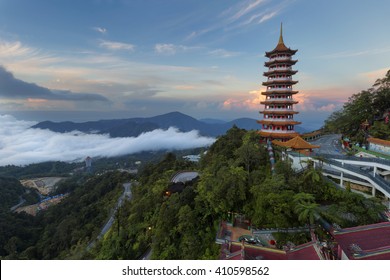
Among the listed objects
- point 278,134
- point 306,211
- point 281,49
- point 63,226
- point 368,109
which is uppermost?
point 281,49

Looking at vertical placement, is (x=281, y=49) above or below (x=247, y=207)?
above

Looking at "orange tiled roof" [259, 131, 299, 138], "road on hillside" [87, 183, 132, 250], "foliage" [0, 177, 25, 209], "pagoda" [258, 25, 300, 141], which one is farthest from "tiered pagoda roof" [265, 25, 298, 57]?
"foliage" [0, 177, 25, 209]

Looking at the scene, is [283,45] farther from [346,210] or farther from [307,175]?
[346,210]

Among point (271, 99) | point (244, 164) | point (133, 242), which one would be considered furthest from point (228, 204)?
point (271, 99)

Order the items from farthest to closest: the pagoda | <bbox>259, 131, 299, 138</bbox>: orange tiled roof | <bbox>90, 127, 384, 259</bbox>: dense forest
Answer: the pagoda → <bbox>259, 131, 299, 138</bbox>: orange tiled roof → <bbox>90, 127, 384, 259</bbox>: dense forest

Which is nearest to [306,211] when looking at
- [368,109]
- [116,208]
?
[368,109]

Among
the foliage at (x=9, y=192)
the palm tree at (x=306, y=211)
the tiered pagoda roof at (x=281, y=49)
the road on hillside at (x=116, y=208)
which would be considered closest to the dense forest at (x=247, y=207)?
the palm tree at (x=306, y=211)

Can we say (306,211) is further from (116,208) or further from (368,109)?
(116,208)

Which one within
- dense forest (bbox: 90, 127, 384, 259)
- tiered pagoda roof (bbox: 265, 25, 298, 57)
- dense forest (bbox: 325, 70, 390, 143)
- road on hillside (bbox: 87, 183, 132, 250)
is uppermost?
tiered pagoda roof (bbox: 265, 25, 298, 57)

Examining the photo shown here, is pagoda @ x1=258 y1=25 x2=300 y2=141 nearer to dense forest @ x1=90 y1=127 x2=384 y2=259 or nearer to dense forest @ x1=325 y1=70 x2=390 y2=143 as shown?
dense forest @ x1=90 y1=127 x2=384 y2=259

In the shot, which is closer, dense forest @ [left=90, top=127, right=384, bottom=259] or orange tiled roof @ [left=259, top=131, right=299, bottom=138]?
dense forest @ [left=90, top=127, right=384, bottom=259]
